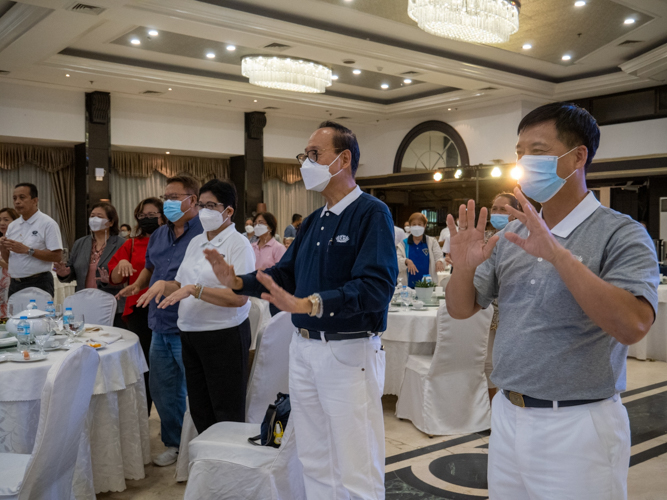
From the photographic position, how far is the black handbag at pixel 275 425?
8.63 ft

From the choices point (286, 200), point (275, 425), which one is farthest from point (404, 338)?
point (286, 200)

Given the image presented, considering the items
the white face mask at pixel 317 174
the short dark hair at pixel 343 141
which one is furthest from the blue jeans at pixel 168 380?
the short dark hair at pixel 343 141

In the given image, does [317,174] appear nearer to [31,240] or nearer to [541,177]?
[541,177]

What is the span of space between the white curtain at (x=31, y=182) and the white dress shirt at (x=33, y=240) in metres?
6.66

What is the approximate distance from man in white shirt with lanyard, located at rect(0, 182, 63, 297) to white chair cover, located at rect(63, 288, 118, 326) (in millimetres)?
1340

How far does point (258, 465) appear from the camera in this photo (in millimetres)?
2525

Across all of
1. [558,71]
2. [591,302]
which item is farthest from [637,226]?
[558,71]

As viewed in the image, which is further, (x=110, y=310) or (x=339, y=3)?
(x=339, y=3)

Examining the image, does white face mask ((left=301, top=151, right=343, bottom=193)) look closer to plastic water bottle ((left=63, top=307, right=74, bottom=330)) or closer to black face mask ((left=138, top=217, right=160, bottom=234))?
plastic water bottle ((left=63, top=307, right=74, bottom=330))

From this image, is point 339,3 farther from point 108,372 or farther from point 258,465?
point 258,465

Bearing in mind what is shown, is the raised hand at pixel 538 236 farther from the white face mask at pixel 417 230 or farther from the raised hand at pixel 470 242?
the white face mask at pixel 417 230

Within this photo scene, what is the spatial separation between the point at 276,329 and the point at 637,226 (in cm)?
198

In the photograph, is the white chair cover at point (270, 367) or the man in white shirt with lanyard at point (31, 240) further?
the man in white shirt with lanyard at point (31, 240)

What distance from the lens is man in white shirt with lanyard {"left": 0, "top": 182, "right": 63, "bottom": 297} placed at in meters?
5.47
